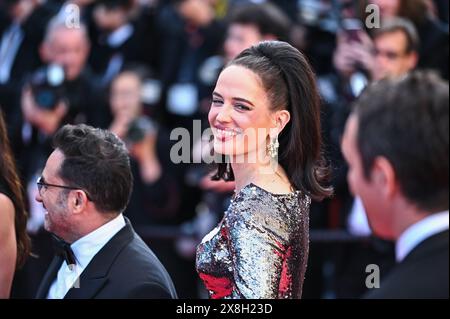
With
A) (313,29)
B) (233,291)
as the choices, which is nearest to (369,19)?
(313,29)

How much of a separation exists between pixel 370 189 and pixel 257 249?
823 mm

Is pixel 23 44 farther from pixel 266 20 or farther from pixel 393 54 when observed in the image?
pixel 393 54

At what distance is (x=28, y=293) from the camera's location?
6.14 metres

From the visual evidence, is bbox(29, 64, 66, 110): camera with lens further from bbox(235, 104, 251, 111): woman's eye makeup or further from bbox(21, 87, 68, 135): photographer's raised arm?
bbox(235, 104, 251, 111): woman's eye makeup

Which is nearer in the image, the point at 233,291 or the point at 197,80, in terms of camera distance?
the point at 233,291

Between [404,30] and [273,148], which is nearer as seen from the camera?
[273,148]

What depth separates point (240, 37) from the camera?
6117 millimetres

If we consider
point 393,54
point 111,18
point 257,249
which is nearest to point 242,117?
point 257,249

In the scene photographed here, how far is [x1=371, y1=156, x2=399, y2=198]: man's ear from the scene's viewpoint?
2143 mm

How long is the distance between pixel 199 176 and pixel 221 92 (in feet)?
10.0

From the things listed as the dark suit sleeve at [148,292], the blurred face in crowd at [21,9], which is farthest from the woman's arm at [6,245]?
the blurred face in crowd at [21,9]

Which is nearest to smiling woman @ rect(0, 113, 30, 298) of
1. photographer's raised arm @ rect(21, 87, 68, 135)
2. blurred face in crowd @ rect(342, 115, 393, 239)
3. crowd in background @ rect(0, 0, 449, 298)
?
blurred face in crowd @ rect(342, 115, 393, 239)

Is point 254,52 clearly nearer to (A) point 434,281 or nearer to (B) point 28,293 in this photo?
(A) point 434,281

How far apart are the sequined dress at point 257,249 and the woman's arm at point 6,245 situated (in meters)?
0.79
